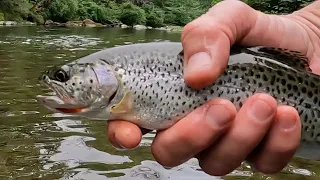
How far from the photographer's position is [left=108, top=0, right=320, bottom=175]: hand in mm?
2750

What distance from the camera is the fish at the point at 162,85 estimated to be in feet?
9.30

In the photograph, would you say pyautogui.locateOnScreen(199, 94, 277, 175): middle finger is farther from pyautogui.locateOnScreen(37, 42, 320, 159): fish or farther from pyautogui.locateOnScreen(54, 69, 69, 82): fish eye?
pyautogui.locateOnScreen(54, 69, 69, 82): fish eye

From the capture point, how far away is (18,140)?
6.81 meters

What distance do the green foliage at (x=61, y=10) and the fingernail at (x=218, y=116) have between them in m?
→ 43.3

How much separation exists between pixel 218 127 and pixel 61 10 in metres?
43.5

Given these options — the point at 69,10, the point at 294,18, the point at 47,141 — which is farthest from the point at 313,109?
the point at 69,10

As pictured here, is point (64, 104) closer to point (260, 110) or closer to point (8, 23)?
point (260, 110)

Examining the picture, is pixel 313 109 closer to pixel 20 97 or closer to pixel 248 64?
pixel 248 64

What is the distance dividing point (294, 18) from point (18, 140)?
409 cm

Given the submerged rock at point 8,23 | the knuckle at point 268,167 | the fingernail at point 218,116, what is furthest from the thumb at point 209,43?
the submerged rock at point 8,23

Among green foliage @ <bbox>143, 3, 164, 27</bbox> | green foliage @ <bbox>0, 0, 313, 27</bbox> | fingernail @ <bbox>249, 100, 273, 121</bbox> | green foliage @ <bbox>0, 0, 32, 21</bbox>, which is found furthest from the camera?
green foliage @ <bbox>143, 3, 164, 27</bbox>

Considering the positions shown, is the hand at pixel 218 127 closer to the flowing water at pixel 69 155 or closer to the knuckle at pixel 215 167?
the knuckle at pixel 215 167

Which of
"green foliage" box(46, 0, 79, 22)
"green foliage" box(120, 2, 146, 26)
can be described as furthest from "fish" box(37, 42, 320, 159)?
"green foliage" box(120, 2, 146, 26)

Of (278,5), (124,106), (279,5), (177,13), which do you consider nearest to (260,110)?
(124,106)
